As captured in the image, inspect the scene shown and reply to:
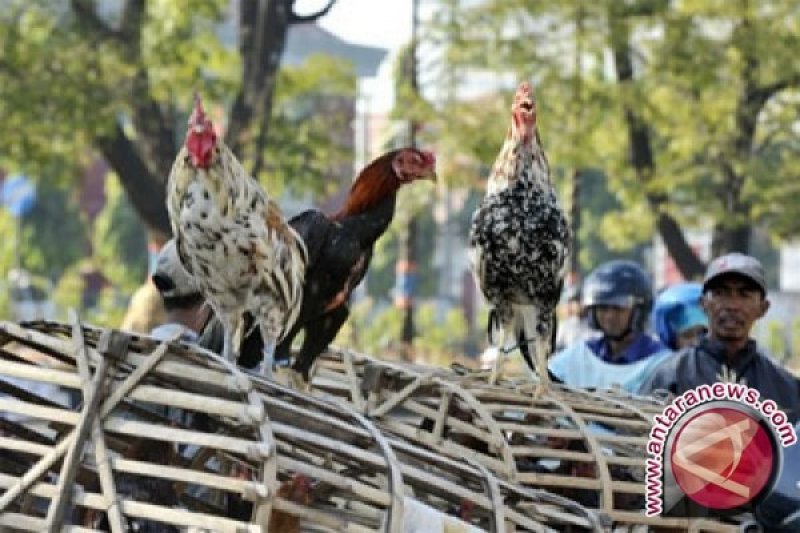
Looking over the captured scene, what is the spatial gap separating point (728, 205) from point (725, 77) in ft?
4.03

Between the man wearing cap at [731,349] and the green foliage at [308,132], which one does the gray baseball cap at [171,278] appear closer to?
the man wearing cap at [731,349]

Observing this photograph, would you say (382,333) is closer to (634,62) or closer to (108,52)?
(634,62)

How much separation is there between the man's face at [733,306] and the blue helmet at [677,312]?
1.48m

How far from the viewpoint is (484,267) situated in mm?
4703

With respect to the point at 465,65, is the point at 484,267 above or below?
below

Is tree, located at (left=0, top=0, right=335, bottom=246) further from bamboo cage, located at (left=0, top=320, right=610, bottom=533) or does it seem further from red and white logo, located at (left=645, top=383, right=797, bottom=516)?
red and white logo, located at (left=645, top=383, right=797, bottom=516)

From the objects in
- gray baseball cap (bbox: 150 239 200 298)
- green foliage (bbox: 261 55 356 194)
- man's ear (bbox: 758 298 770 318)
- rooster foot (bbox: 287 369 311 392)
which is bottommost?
rooster foot (bbox: 287 369 311 392)

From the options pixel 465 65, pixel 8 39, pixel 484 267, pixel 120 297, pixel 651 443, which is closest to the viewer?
pixel 651 443

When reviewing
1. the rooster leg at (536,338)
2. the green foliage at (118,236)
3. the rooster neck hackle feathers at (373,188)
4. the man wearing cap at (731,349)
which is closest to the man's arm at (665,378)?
Result: the man wearing cap at (731,349)

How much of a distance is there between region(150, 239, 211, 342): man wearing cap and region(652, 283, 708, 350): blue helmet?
2.66 m

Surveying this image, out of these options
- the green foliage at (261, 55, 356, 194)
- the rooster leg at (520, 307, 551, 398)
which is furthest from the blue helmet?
the green foliage at (261, 55, 356, 194)

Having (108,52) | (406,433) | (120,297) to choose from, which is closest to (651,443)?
(406,433)

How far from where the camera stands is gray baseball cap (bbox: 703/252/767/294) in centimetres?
506

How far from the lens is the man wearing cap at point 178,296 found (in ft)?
14.9
